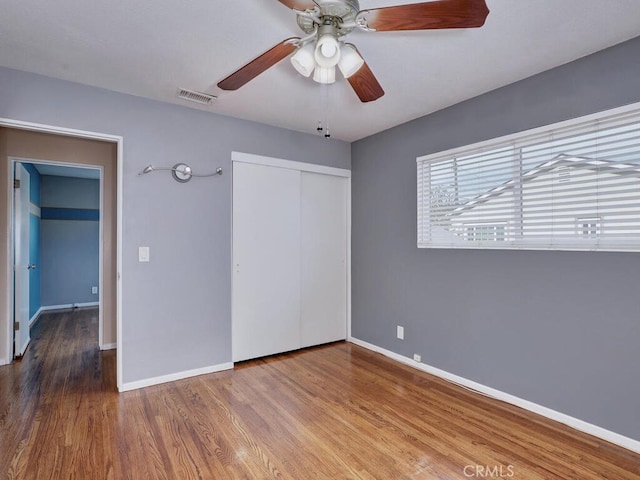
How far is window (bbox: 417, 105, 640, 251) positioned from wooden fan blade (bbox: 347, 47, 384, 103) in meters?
1.14

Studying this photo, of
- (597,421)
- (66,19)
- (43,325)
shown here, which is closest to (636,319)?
(597,421)

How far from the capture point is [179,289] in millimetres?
3006

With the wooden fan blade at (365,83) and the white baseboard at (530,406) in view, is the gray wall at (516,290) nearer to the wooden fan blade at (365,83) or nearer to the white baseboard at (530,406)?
the white baseboard at (530,406)

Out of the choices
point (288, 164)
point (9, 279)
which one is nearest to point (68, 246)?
point (9, 279)

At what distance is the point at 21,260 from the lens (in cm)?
367

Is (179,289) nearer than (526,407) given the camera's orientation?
No

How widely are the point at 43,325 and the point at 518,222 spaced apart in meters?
6.04

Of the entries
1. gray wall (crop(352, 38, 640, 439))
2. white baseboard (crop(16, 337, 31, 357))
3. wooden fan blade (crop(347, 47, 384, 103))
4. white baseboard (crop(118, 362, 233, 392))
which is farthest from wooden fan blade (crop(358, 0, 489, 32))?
white baseboard (crop(16, 337, 31, 357))

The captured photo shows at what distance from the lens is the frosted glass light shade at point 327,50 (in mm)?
1525

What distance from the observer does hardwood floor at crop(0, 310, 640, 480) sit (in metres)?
1.83

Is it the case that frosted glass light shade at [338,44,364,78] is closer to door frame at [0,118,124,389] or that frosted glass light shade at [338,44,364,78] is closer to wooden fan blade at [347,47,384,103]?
wooden fan blade at [347,47,384,103]

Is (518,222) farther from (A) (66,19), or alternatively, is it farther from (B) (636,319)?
(A) (66,19)

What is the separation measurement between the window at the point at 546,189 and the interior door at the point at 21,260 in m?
4.17

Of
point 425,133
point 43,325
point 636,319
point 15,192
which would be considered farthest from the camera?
point 43,325
